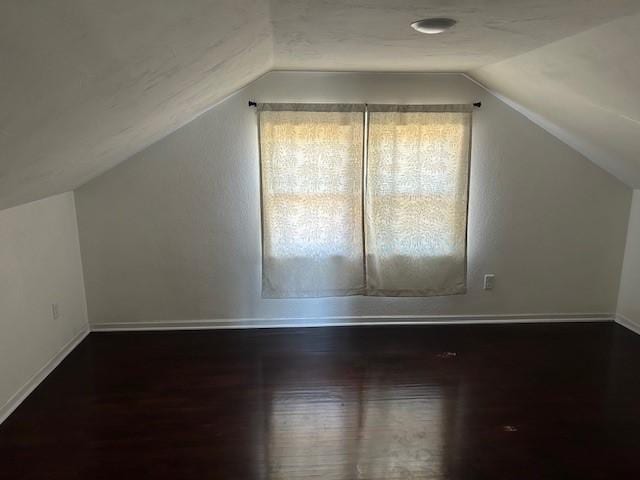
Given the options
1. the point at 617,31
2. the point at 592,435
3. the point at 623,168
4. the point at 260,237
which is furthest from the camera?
the point at 260,237

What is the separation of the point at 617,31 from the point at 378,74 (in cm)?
195

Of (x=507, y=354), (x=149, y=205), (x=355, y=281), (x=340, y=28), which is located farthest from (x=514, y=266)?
(x=149, y=205)

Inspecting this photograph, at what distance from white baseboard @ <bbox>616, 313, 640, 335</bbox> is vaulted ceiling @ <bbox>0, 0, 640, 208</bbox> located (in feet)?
4.66

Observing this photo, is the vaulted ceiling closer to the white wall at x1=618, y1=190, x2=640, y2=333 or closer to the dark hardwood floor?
the white wall at x1=618, y1=190, x2=640, y2=333

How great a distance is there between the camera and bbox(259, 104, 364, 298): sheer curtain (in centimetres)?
336

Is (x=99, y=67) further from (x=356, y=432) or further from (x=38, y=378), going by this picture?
(x=38, y=378)

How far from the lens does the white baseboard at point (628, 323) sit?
3.70 m

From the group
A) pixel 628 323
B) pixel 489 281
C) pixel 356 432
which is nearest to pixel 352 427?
pixel 356 432

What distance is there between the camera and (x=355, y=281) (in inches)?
144

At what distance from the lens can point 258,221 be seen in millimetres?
3572

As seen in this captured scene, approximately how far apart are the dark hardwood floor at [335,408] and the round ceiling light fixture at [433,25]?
1939 mm

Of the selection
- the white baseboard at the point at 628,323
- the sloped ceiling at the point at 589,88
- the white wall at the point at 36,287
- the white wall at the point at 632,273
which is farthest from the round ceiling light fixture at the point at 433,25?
the white baseboard at the point at 628,323

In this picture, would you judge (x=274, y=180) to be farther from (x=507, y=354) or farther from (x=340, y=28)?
(x=507, y=354)

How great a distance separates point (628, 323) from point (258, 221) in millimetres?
3091
